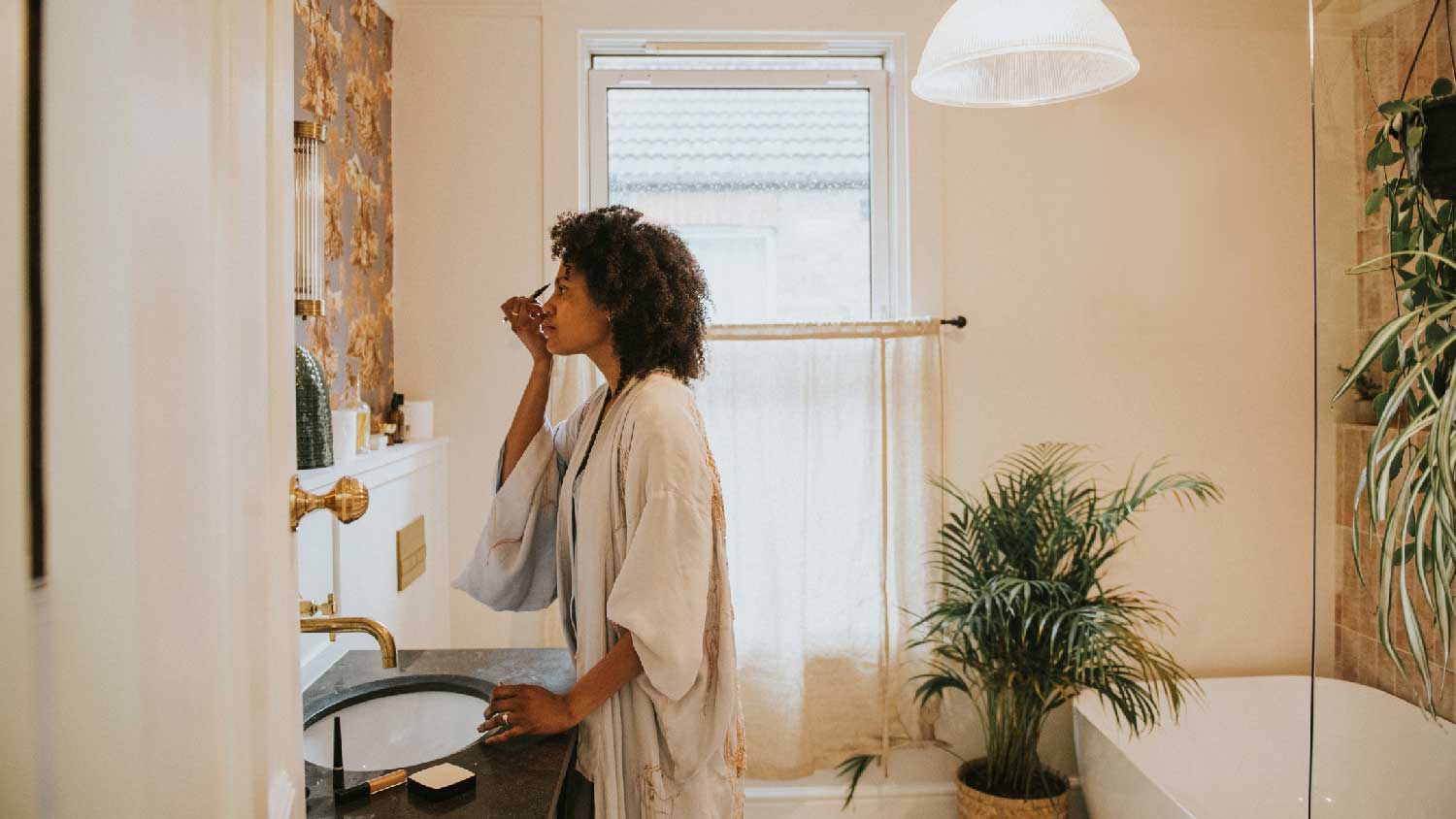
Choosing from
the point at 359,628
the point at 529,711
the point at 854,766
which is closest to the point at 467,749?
the point at 529,711

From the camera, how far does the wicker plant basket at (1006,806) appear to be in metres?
2.29

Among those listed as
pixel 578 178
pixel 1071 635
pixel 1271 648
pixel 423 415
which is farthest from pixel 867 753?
pixel 578 178

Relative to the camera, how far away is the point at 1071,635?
2.14m

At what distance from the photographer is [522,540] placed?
1463 millimetres

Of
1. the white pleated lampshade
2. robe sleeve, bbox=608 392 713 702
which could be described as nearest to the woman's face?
robe sleeve, bbox=608 392 713 702

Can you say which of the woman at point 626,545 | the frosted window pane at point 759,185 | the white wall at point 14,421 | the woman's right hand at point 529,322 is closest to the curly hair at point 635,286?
the woman at point 626,545

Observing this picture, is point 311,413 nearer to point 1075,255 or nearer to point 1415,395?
point 1415,395

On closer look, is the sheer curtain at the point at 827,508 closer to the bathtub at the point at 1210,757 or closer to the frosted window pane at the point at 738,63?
the bathtub at the point at 1210,757

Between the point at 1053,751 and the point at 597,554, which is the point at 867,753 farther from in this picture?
the point at 597,554

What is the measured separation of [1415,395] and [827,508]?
1.91m

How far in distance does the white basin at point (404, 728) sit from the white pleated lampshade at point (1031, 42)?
4.31 feet

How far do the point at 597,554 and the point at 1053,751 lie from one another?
2008mm

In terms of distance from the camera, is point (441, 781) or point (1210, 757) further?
point (1210, 757)

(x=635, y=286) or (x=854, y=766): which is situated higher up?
(x=635, y=286)
